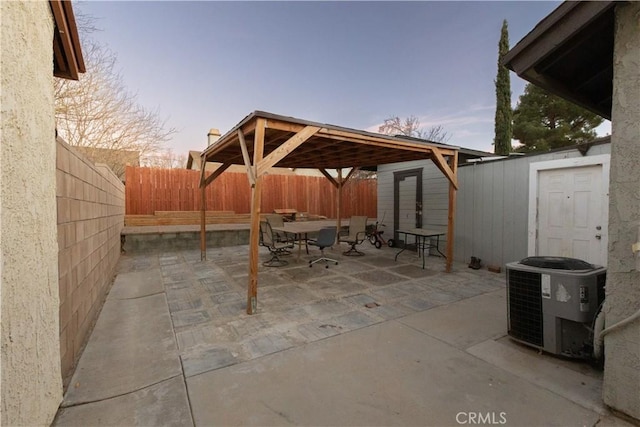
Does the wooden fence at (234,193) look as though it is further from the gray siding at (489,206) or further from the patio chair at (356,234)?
the gray siding at (489,206)

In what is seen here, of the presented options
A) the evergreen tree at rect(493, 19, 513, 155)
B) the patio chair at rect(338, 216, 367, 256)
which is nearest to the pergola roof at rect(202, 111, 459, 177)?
the patio chair at rect(338, 216, 367, 256)

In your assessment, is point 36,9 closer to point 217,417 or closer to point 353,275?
point 217,417

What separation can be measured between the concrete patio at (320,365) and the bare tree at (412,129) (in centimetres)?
1578

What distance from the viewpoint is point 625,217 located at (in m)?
1.65

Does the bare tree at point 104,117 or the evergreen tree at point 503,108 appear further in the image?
the evergreen tree at point 503,108

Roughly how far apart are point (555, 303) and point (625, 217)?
40.4 inches

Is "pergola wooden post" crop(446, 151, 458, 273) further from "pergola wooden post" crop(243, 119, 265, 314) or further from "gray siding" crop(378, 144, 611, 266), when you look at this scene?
"pergola wooden post" crop(243, 119, 265, 314)

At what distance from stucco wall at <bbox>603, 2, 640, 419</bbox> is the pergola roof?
2.98 metres

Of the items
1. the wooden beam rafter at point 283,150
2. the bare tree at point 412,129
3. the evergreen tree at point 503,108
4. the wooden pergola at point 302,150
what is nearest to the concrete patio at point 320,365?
the wooden pergola at point 302,150

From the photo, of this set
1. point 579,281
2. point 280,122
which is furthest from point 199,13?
point 579,281

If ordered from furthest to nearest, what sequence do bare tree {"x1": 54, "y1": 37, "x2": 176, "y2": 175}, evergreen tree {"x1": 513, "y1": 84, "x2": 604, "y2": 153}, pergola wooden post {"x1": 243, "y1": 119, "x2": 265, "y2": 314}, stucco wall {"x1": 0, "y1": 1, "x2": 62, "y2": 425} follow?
evergreen tree {"x1": 513, "y1": 84, "x2": 604, "y2": 153}, bare tree {"x1": 54, "y1": 37, "x2": 176, "y2": 175}, pergola wooden post {"x1": 243, "y1": 119, "x2": 265, "y2": 314}, stucco wall {"x1": 0, "y1": 1, "x2": 62, "y2": 425}

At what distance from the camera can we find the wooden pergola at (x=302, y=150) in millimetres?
3479

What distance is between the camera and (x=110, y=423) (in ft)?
5.44

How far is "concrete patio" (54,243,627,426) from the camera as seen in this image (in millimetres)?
1739
